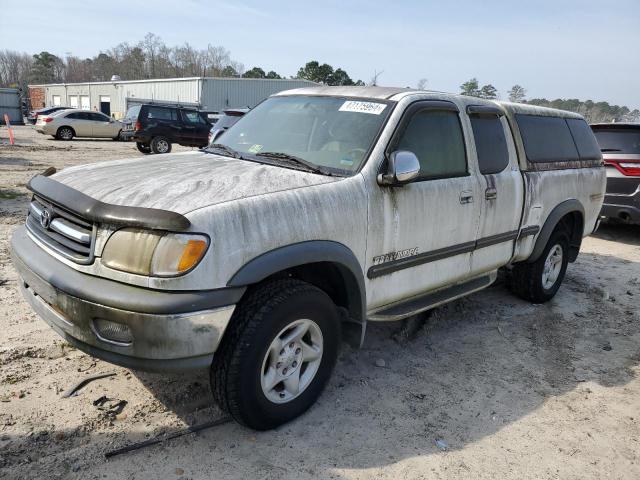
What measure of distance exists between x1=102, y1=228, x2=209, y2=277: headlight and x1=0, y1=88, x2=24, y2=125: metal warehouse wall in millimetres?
41989

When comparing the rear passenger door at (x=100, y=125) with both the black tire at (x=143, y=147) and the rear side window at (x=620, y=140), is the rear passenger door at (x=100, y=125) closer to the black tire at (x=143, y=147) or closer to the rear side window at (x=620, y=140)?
the black tire at (x=143, y=147)

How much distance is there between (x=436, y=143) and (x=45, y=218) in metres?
2.61

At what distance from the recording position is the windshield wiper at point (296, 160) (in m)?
3.23

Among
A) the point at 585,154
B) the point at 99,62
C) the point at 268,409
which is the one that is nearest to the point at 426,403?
the point at 268,409

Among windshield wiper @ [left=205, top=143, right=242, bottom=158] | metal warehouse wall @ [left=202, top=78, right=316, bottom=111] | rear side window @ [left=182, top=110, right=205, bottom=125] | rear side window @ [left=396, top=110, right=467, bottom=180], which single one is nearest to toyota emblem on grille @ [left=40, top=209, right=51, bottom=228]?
windshield wiper @ [left=205, top=143, right=242, bottom=158]

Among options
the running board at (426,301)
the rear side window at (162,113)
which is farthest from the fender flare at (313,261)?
the rear side window at (162,113)

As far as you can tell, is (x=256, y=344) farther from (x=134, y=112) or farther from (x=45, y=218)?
(x=134, y=112)

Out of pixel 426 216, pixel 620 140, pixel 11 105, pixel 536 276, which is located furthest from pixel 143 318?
pixel 11 105

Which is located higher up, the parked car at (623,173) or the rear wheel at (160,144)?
the parked car at (623,173)

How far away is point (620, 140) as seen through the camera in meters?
8.37

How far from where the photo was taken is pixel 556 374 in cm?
396

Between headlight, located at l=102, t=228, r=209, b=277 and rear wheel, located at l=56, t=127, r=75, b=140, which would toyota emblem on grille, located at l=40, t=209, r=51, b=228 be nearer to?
headlight, located at l=102, t=228, r=209, b=277

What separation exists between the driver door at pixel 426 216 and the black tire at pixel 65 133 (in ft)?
78.7

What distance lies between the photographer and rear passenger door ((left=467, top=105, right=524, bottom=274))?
13.4ft
